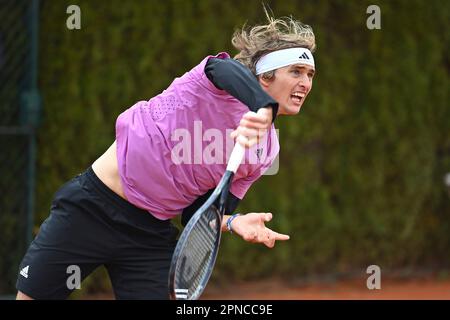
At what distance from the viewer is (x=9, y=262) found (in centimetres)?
537

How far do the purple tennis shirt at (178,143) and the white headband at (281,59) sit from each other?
230 millimetres

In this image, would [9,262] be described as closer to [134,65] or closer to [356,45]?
[134,65]

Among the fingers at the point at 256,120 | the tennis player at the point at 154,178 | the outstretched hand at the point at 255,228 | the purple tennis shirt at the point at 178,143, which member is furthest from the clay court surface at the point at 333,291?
the fingers at the point at 256,120

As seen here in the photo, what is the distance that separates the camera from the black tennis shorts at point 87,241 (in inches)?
128

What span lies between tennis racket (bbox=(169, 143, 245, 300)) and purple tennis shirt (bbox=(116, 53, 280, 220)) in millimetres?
276

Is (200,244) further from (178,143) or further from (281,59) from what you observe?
(281,59)

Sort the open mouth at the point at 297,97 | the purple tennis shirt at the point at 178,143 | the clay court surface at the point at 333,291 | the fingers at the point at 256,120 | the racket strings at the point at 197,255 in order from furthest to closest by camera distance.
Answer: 1. the clay court surface at the point at 333,291
2. the open mouth at the point at 297,97
3. the purple tennis shirt at the point at 178,143
4. the racket strings at the point at 197,255
5. the fingers at the point at 256,120

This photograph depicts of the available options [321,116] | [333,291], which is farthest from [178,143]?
[333,291]

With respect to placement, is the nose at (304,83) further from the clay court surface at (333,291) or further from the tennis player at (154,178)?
the clay court surface at (333,291)

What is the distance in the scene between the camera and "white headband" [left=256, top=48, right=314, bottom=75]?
131 inches

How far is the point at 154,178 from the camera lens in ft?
10.6

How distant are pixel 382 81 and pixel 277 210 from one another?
1.25 meters

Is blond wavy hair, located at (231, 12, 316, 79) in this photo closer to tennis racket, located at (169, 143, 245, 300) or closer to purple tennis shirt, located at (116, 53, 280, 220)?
purple tennis shirt, located at (116, 53, 280, 220)
